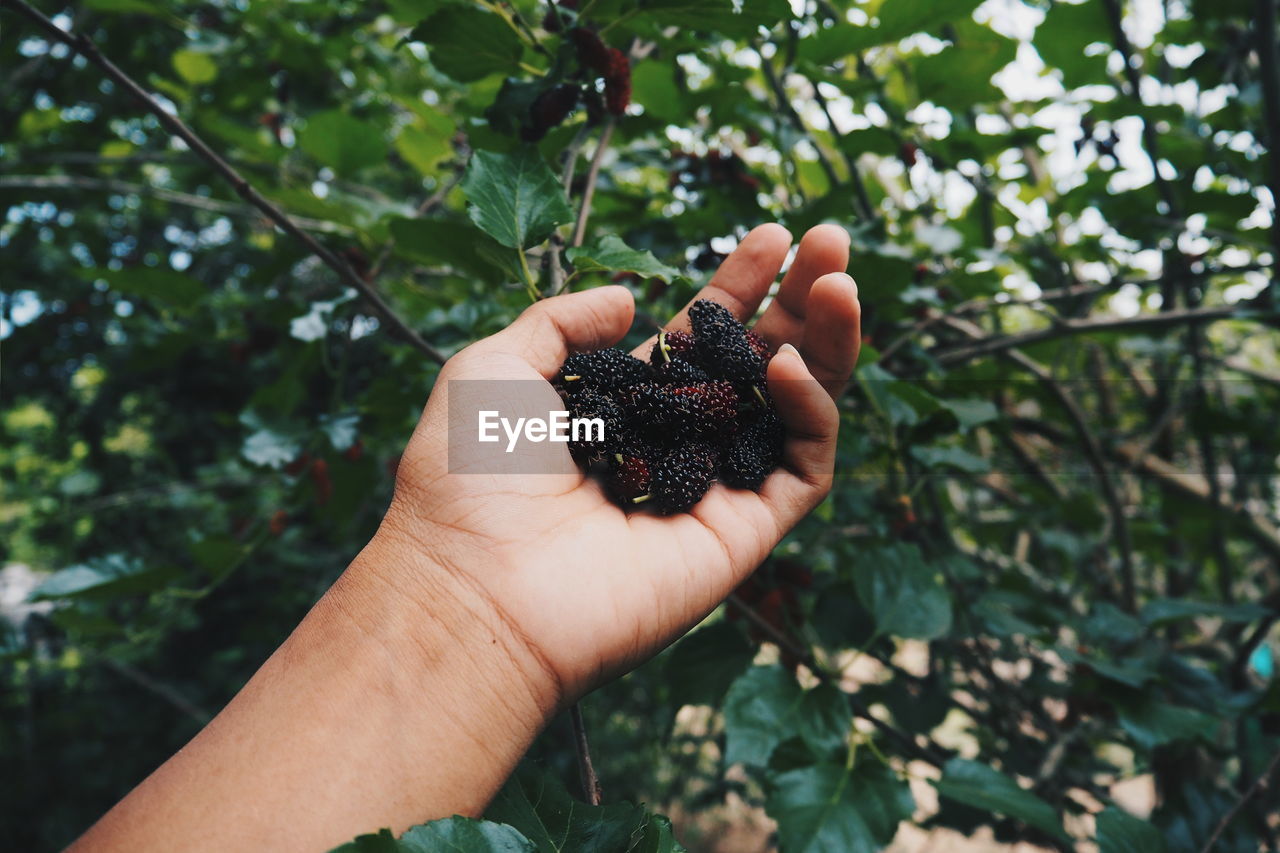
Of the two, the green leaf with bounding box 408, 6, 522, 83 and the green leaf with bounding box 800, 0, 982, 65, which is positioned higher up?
the green leaf with bounding box 800, 0, 982, 65

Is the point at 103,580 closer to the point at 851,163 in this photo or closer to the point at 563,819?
the point at 563,819

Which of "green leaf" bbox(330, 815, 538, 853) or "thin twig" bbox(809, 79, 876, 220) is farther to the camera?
"thin twig" bbox(809, 79, 876, 220)

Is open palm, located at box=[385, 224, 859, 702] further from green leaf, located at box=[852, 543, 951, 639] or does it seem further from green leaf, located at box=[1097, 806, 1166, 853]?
green leaf, located at box=[1097, 806, 1166, 853]

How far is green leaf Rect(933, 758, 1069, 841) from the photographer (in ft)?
2.64

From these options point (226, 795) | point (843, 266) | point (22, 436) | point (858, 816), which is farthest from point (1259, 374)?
point (22, 436)

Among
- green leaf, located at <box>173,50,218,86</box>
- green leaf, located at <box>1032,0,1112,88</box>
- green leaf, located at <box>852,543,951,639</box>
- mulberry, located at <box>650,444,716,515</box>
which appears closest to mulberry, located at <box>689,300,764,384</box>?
mulberry, located at <box>650,444,716,515</box>

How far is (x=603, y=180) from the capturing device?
1197mm

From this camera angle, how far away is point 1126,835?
81cm

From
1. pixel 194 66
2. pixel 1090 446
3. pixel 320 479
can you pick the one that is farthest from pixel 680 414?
pixel 194 66

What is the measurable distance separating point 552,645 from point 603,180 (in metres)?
0.83

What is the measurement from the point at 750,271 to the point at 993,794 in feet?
2.22

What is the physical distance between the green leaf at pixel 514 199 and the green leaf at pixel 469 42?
0.56 ft

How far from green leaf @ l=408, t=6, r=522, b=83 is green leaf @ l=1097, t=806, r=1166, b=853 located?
1.12 m

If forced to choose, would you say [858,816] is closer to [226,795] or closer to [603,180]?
[226,795]
